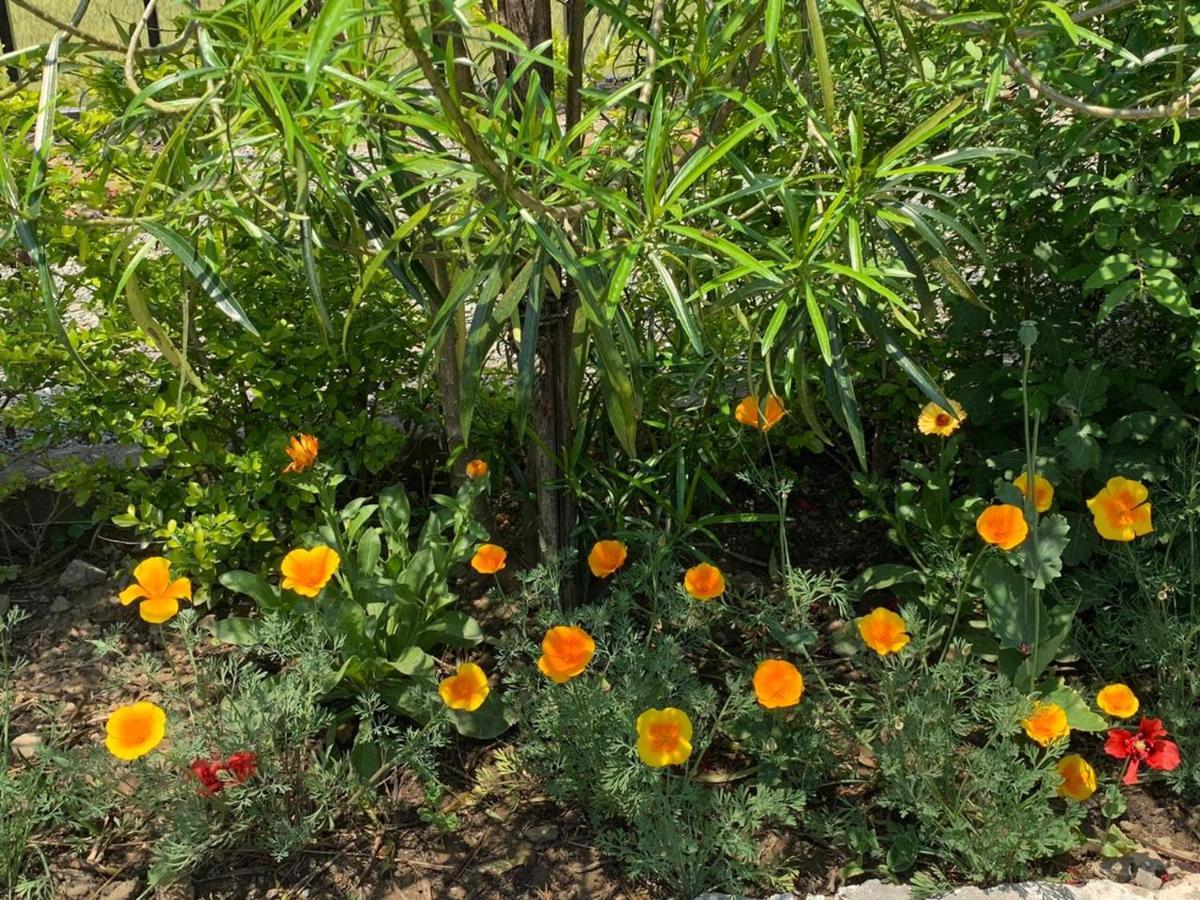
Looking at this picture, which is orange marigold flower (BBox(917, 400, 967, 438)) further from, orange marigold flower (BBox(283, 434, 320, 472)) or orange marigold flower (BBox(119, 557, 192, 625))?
orange marigold flower (BBox(119, 557, 192, 625))

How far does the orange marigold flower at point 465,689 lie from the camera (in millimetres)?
1990

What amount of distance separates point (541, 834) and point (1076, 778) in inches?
36.9

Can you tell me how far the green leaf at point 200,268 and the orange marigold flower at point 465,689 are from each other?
2.24 feet

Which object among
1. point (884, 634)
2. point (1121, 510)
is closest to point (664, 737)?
point (884, 634)

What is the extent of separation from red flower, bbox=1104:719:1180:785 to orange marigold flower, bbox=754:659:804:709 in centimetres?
56

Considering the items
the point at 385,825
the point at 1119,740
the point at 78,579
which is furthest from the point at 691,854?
the point at 78,579

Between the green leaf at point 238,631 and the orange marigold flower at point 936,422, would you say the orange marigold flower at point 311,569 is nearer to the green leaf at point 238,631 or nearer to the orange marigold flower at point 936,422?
the green leaf at point 238,631

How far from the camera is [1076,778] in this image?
195 cm

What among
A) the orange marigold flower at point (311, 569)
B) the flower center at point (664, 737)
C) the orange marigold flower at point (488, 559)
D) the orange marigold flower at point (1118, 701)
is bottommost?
the orange marigold flower at point (1118, 701)

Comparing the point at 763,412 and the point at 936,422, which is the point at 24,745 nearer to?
the point at 763,412

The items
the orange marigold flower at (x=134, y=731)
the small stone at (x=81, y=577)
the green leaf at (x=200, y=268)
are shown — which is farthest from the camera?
the small stone at (x=81, y=577)

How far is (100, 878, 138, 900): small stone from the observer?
6.61 feet

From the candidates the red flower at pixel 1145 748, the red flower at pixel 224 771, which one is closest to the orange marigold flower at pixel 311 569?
the red flower at pixel 224 771

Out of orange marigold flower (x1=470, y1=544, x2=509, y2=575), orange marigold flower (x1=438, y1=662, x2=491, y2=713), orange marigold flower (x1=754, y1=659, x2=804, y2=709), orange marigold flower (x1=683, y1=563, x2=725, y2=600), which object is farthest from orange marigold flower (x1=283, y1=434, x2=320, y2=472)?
orange marigold flower (x1=754, y1=659, x2=804, y2=709)
